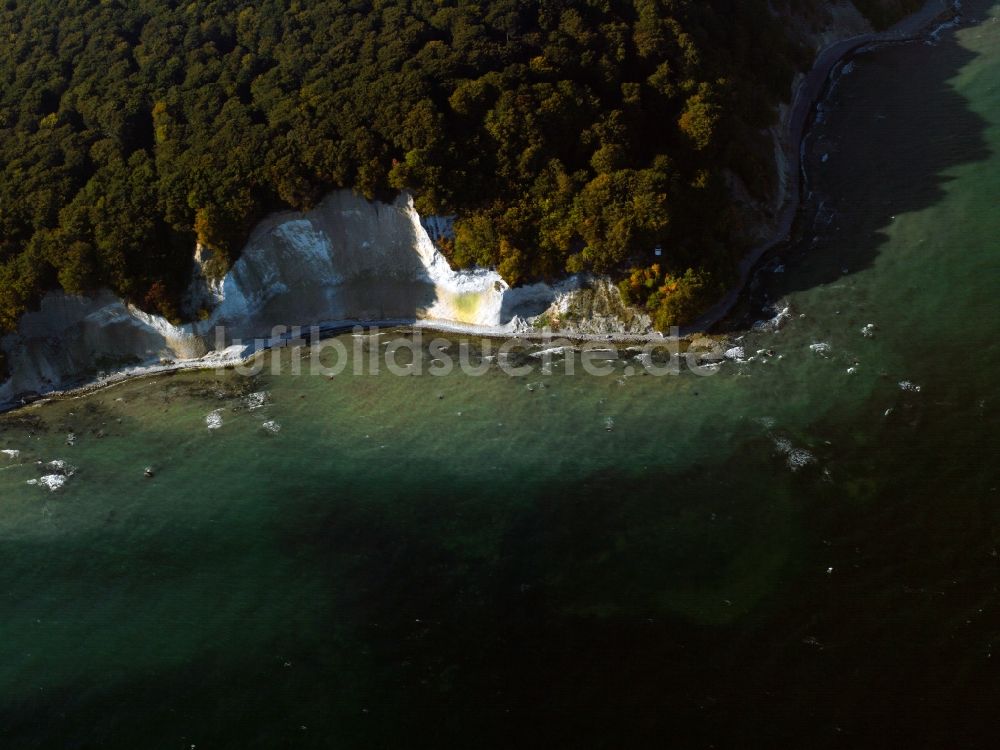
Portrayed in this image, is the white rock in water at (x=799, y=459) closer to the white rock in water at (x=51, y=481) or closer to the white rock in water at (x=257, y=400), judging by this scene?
the white rock in water at (x=257, y=400)

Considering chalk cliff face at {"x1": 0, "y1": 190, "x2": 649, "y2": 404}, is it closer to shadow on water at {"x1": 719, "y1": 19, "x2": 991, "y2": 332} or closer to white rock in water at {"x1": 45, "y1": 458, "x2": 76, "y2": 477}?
white rock in water at {"x1": 45, "y1": 458, "x2": 76, "y2": 477}

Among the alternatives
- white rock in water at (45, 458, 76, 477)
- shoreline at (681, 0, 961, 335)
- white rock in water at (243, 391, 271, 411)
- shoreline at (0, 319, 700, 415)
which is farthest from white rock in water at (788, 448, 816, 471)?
white rock in water at (45, 458, 76, 477)

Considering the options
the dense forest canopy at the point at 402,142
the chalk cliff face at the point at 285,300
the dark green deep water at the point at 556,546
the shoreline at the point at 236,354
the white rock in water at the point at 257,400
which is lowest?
the dark green deep water at the point at 556,546

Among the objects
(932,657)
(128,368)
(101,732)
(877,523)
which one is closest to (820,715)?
(932,657)

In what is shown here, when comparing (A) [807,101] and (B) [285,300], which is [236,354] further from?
(A) [807,101]

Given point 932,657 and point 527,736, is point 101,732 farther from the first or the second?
point 932,657

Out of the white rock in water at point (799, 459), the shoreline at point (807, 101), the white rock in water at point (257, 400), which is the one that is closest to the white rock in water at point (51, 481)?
the white rock in water at point (257, 400)
